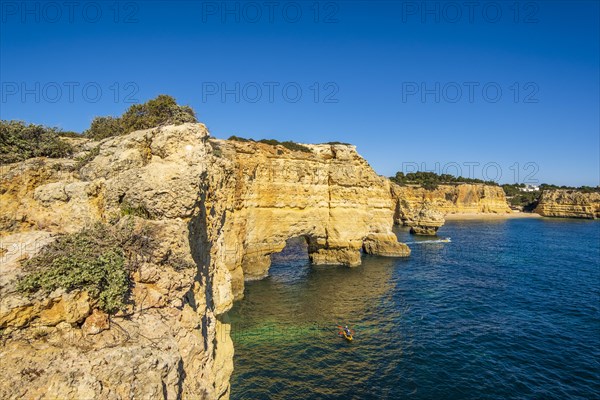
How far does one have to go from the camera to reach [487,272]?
36656 mm

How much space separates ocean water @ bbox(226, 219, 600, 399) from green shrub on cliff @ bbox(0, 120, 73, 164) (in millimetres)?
11301

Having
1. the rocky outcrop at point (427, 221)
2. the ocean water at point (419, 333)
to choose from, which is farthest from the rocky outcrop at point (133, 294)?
the rocky outcrop at point (427, 221)

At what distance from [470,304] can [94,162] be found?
27.0 m

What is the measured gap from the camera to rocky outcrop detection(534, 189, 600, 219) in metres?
107

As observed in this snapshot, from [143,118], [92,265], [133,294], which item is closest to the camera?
[92,265]

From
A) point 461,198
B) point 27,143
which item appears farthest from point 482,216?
point 27,143

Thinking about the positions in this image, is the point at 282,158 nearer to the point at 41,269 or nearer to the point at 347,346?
the point at 347,346

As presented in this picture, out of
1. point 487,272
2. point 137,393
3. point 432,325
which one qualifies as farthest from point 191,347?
point 487,272

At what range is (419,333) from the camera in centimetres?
2023

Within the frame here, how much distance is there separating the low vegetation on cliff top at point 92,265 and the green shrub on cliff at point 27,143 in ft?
16.5

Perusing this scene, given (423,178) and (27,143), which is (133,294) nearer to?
(27,143)

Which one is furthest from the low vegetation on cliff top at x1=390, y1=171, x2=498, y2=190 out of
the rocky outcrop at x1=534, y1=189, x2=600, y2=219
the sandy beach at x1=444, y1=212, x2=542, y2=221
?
the rocky outcrop at x1=534, y1=189, x2=600, y2=219

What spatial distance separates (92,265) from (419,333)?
64.2 feet

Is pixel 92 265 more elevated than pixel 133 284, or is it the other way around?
pixel 92 265
